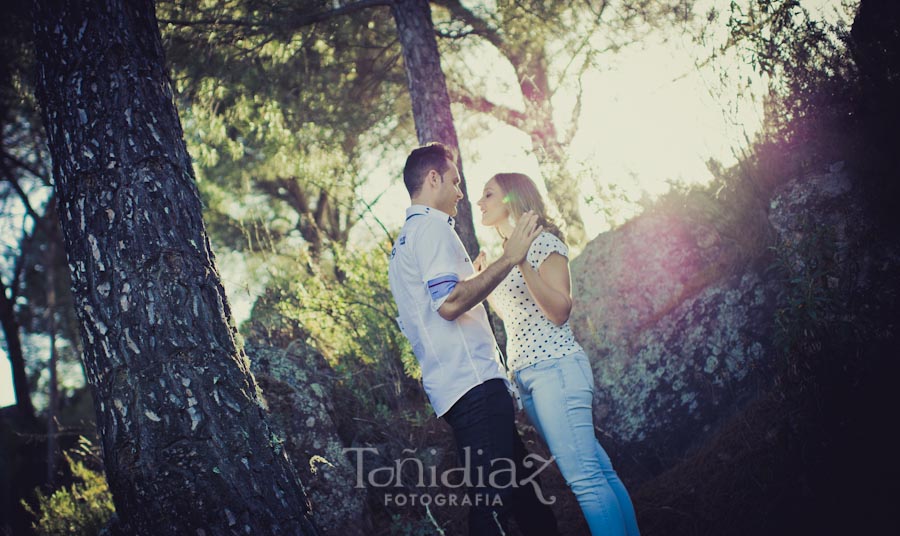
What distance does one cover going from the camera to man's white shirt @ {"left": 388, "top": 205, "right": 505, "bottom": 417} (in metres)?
2.32

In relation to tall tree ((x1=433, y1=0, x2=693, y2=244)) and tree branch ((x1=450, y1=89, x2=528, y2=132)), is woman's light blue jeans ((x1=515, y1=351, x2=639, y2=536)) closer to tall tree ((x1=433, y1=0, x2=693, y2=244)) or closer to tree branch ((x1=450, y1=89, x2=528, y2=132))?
tall tree ((x1=433, y1=0, x2=693, y2=244))

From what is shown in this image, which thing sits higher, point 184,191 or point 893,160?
point 184,191

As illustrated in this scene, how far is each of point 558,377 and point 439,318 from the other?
69cm

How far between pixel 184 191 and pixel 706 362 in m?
3.54

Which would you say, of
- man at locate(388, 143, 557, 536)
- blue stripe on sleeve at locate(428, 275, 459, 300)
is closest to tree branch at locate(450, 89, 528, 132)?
man at locate(388, 143, 557, 536)

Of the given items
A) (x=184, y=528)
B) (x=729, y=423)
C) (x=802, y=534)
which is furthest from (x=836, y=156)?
(x=184, y=528)

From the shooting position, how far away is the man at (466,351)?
2219 mm

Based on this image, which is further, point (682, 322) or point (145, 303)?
point (682, 322)

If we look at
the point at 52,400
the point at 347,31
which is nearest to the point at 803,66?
the point at 347,31

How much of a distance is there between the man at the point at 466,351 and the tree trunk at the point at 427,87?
2041 mm

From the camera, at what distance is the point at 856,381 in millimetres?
2635

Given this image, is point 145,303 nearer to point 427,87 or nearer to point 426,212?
point 426,212

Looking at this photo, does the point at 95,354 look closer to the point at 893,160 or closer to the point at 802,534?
the point at 802,534

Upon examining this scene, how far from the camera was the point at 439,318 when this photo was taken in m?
2.40
